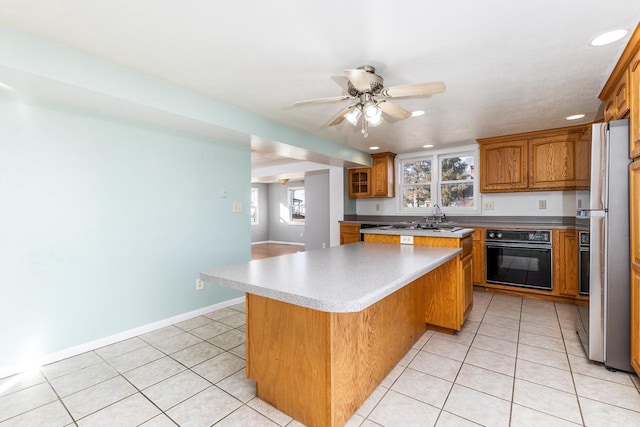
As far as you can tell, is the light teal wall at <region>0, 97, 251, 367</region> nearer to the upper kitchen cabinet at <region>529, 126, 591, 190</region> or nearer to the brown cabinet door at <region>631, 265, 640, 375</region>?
the brown cabinet door at <region>631, 265, 640, 375</region>

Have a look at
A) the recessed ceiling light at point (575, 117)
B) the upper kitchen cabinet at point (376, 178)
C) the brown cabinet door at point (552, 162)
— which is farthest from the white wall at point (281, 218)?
the recessed ceiling light at point (575, 117)

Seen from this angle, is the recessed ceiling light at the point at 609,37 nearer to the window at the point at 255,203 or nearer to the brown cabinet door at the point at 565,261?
the brown cabinet door at the point at 565,261

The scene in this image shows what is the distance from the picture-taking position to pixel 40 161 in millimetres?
2209

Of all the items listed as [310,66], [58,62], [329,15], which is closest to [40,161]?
[58,62]

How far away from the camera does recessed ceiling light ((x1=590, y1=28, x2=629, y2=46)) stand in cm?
171

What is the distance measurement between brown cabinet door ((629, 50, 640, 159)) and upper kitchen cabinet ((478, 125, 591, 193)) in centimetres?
187

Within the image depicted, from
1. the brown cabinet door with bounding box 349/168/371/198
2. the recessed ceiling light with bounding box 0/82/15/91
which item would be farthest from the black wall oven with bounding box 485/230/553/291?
the recessed ceiling light with bounding box 0/82/15/91

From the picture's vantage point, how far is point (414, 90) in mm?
1913

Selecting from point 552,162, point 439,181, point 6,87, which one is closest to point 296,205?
point 439,181

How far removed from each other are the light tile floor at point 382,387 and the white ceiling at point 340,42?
2064 millimetres

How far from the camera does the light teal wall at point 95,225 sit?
2117 millimetres

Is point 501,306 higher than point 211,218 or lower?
lower

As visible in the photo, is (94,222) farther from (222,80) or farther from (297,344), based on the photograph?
(297,344)

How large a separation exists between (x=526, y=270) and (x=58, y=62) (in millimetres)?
4724
